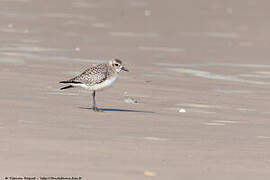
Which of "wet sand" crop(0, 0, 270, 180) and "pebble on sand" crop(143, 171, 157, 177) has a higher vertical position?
"wet sand" crop(0, 0, 270, 180)

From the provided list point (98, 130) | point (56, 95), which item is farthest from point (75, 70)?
point (98, 130)

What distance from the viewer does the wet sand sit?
9.84m

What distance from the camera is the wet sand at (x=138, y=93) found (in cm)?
A: 984

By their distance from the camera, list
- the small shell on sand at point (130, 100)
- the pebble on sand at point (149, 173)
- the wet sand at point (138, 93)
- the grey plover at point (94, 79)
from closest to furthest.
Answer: the pebble on sand at point (149, 173)
the wet sand at point (138, 93)
the grey plover at point (94, 79)
the small shell on sand at point (130, 100)

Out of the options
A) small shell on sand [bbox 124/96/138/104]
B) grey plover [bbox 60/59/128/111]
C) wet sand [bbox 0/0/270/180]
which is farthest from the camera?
small shell on sand [bbox 124/96/138/104]

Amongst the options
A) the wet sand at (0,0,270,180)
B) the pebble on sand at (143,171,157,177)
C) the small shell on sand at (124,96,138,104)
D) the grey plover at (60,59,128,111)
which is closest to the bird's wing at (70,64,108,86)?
the grey plover at (60,59,128,111)

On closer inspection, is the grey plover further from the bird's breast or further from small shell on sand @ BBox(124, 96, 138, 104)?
small shell on sand @ BBox(124, 96, 138, 104)

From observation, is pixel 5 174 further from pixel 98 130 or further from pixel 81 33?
pixel 81 33

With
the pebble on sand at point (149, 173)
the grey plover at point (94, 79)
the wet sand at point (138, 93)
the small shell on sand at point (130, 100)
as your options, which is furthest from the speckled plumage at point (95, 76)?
the pebble on sand at point (149, 173)

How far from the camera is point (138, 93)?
16.0 metres

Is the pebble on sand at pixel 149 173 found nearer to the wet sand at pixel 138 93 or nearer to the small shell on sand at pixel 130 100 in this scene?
the wet sand at pixel 138 93

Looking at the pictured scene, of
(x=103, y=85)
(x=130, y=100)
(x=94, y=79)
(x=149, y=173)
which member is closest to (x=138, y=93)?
(x=130, y=100)

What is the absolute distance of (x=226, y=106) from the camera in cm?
1501

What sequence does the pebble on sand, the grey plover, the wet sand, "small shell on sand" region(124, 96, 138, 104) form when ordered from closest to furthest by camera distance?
the pebble on sand < the wet sand < the grey plover < "small shell on sand" region(124, 96, 138, 104)
